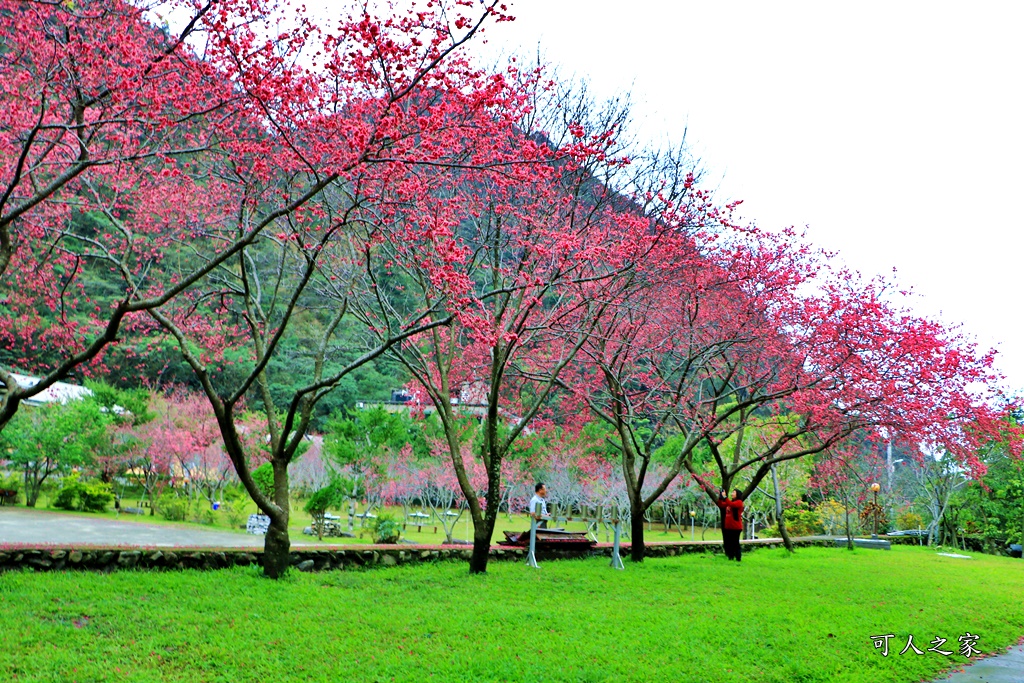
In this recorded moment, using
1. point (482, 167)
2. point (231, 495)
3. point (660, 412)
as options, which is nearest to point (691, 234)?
point (660, 412)

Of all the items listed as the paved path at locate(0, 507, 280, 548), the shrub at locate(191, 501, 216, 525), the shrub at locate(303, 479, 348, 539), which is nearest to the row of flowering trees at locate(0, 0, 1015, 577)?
the shrub at locate(303, 479, 348, 539)

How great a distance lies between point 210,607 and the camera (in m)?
6.86

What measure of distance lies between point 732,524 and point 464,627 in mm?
9006

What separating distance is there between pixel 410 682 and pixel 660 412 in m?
7.27

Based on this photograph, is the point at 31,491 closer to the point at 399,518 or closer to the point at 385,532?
the point at 385,532

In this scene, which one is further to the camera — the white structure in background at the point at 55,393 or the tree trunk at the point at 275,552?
the white structure in background at the point at 55,393

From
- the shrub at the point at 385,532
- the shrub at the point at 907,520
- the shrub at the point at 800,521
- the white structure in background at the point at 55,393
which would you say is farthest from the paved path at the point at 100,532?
the shrub at the point at 907,520

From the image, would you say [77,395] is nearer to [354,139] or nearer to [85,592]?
[85,592]

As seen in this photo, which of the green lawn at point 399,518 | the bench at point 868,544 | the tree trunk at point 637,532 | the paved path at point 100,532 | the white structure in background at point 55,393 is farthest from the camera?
the white structure in background at point 55,393

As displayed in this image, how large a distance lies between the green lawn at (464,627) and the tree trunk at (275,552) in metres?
0.22

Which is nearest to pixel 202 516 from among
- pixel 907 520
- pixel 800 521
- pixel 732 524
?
pixel 732 524

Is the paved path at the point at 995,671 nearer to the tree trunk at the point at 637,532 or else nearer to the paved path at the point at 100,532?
the tree trunk at the point at 637,532

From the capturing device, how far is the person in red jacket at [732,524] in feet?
46.5

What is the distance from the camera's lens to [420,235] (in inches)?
321
